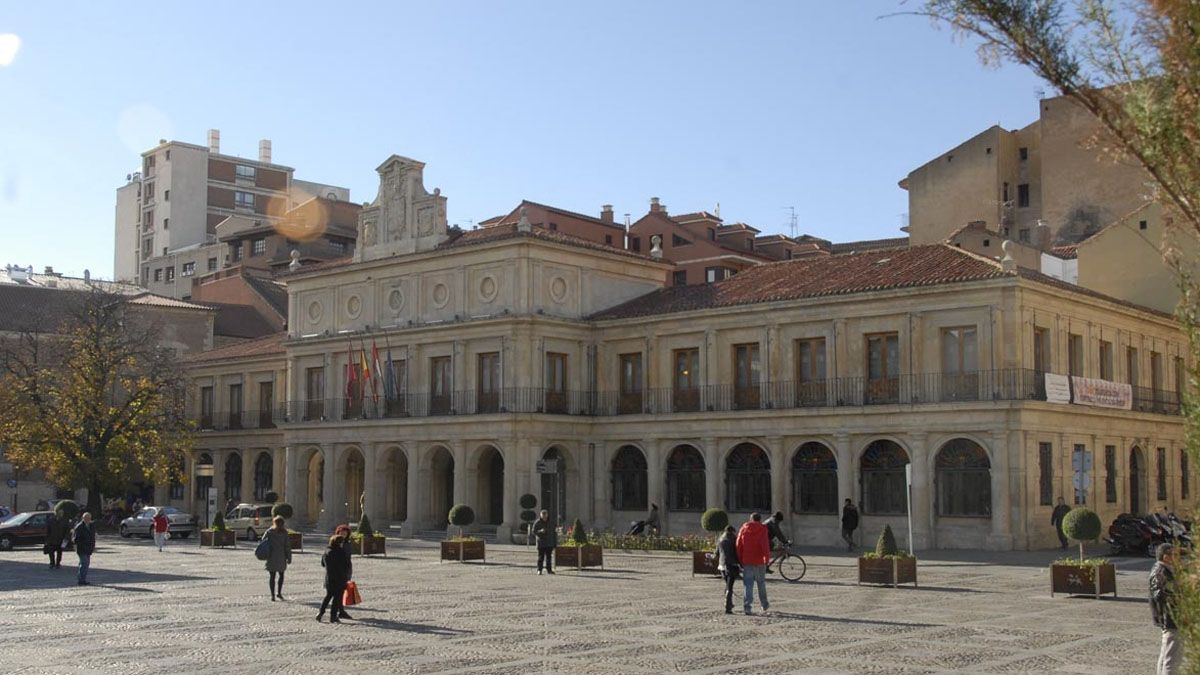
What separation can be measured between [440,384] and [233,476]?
17440mm

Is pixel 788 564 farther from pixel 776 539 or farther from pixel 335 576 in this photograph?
pixel 335 576

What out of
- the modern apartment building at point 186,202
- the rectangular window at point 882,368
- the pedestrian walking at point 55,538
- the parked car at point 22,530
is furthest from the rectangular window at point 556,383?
the modern apartment building at point 186,202

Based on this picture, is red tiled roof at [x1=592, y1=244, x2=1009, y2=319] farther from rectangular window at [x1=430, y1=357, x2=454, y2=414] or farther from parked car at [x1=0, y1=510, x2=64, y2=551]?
parked car at [x1=0, y1=510, x2=64, y2=551]

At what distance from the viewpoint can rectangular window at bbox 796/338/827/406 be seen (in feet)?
134

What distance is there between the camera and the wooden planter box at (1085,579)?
23.2m

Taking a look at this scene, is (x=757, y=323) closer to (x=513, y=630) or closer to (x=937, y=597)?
(x=937, y=597)

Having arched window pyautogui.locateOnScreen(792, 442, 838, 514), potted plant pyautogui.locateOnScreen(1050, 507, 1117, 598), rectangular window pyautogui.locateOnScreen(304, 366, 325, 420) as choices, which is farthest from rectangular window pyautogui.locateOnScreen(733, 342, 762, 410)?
potted plant pyautogui.locateOnScreen(1050, 507, 1117, 598)

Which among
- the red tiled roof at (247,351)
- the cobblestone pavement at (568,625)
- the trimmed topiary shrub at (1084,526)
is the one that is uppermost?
the red tiled roof at (247,351)

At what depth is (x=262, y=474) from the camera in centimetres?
5941

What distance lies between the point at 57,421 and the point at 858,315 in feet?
101

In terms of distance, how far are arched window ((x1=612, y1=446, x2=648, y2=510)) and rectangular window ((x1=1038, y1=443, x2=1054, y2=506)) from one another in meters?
13.3

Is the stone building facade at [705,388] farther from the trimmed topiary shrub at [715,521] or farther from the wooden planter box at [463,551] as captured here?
the wooden planter box at [463,551]

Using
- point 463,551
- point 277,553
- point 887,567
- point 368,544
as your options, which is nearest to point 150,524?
point 368,544

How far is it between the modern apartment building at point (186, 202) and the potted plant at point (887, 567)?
76.2m
